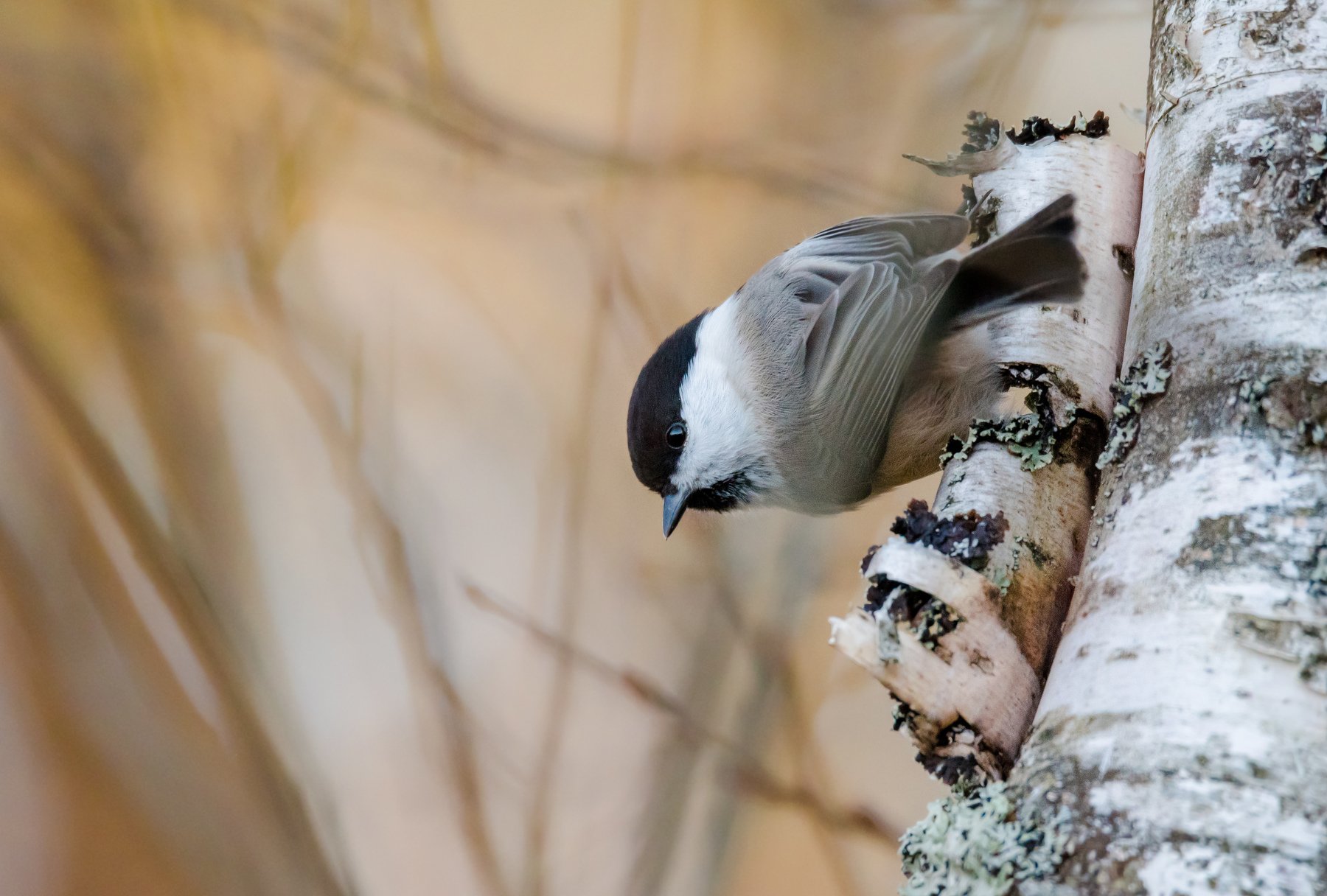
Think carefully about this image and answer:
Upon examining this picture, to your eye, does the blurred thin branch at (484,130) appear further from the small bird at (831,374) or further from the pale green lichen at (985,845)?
the pale green lichen at (985,845)

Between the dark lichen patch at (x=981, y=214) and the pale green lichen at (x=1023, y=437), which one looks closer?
the pale green lichen at (x=1023, y=437)

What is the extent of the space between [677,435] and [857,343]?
0.32 metres

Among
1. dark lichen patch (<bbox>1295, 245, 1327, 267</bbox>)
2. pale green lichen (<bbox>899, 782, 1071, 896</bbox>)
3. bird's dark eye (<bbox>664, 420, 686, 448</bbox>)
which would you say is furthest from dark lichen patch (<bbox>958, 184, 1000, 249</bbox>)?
pale green lichen (<bbox>899, 782, 1071, 896</bbox>)

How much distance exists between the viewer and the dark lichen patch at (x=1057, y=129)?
1069mm

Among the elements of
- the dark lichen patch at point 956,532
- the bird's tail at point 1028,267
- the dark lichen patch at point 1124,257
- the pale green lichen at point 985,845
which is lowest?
the pale green lichen at point 985,845

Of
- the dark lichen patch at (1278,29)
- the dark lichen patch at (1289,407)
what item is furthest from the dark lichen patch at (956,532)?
the dark lichen patch at (1278,29)

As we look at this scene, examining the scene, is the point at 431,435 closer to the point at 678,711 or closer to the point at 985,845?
the point at 678,711

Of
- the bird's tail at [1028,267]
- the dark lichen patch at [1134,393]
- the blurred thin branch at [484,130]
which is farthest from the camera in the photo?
the blurred thin branch at [484,130]

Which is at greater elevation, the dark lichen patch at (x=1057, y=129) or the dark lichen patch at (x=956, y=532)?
the dark lichen patch at (x=1057, y=129)

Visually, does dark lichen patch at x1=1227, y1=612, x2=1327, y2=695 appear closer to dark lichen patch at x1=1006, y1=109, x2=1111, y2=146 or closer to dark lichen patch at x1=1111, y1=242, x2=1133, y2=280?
dark lichen patch at x1=1111, y1=242, x2=1133, y2=280

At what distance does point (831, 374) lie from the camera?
119 cm

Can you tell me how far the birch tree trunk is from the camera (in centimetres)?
53

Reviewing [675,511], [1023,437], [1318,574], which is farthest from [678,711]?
[1318,574]

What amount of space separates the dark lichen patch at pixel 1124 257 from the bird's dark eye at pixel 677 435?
61cm
